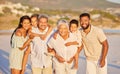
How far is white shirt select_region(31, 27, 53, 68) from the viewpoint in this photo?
12.4 feet

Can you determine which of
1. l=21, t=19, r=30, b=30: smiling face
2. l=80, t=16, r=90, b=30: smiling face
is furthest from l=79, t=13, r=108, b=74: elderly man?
l=21, t=19, r=30, b=30: smiling face

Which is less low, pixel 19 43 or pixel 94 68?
pixel 19 43

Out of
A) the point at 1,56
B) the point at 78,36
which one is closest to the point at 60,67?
the point at 78,36

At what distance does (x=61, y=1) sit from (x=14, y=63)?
2782 inches

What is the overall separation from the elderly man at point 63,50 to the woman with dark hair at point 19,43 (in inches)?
15.2

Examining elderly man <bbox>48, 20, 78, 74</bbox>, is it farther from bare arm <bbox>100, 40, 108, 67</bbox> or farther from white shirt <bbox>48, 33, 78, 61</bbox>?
bare arm <bbox>100, 40, 108, 67</bbox>

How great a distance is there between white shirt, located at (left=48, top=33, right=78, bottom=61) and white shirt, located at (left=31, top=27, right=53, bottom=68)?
115 mm

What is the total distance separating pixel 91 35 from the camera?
13.1 feet

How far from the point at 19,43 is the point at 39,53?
0.96 ft

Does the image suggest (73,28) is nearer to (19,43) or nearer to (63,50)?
(63,50)

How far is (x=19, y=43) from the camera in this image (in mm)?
3947

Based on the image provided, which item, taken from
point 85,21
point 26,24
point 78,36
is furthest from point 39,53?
point 85,21

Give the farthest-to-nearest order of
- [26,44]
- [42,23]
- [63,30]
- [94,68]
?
[94,68] → [26,44] → [42,23] → [63,30]

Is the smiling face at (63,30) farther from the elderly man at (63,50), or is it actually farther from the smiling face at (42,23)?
the smiling face at (42,23)
